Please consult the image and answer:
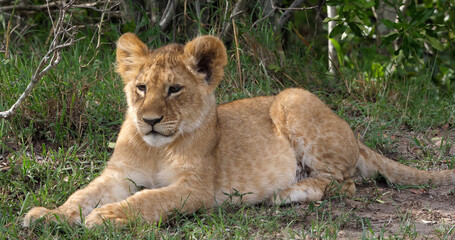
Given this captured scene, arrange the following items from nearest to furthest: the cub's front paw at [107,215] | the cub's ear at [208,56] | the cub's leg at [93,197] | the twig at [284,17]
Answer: the cub's front paw at [107,215] → the cub's leg at [93,197] → the cub's ear at [208,56] → the twig at [284,17]

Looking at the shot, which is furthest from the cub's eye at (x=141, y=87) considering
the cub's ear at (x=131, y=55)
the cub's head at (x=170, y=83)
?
the cub's ear at (x=131, y=55)

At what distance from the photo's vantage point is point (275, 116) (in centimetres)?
507

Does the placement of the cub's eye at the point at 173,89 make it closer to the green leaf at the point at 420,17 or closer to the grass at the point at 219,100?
the grass at the point at 219,100

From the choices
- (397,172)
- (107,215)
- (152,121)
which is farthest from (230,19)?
(107,215)

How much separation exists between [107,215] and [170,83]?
949 mm

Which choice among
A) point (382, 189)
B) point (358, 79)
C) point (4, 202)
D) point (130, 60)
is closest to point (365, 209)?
point (382, 189)

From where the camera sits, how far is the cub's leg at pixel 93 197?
12.6ft

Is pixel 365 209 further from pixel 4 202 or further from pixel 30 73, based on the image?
pixel 30 73

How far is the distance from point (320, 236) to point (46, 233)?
5.26 ft

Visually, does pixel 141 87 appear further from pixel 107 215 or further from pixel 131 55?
pixel 107 215

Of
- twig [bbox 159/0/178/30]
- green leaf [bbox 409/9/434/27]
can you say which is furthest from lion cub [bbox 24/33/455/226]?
twig [bbox 159/0/178/30]

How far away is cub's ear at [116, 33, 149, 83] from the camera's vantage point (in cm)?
429

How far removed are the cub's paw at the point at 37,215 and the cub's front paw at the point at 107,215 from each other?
0.25m

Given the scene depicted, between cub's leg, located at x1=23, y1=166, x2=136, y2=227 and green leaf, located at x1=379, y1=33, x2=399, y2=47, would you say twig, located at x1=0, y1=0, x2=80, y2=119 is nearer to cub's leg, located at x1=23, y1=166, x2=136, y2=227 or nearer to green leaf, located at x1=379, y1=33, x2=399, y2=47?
cub's leg, located at x1=23, y1=166, x2=136, y2=227
